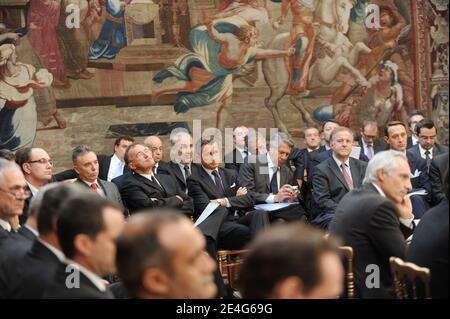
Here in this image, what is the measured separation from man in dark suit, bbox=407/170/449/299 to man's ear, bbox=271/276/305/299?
189cm

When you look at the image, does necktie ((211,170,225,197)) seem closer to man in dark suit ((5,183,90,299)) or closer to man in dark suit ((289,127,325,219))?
man in dark suit ((289,127,325,219))

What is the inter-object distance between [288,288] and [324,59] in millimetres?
12067

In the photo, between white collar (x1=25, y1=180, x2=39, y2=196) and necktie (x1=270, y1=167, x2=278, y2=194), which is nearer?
white collar (x1=25, y1=180, x2=39, y2=196)

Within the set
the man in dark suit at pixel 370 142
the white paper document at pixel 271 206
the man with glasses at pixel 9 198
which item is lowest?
the white paper document at pixel 271 206

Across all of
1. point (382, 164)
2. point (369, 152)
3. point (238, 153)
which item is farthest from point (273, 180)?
point (382, 164)

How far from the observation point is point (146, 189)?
29.7ft

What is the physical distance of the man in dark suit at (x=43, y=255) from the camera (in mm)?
3945

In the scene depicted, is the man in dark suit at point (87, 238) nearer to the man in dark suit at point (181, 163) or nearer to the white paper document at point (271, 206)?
the white paper document at point (271, 206)

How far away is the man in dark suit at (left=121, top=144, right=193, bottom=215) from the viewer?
891cm

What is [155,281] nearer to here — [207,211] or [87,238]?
[87,238]

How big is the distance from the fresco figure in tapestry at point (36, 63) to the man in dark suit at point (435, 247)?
9.08 meters

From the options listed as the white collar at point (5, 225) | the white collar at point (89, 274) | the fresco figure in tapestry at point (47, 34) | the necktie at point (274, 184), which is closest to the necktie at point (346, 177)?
the necktie at point (274, 184)

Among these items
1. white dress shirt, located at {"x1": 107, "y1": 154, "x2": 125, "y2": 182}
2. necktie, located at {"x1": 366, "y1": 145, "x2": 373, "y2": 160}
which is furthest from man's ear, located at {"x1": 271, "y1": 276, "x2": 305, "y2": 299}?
necktie, located at {"x1": 366, "y1": 145, "x2": 373, "y2": 160}

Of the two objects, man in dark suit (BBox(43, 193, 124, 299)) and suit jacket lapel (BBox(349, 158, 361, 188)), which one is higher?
man in dark suit (BBox(43, 193, 124, 299))
